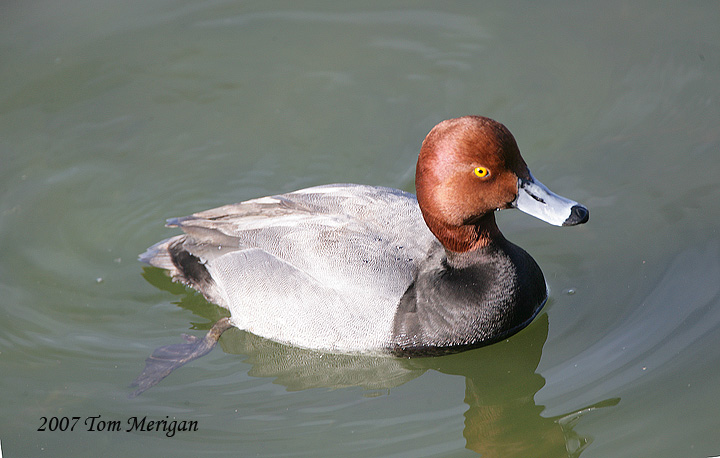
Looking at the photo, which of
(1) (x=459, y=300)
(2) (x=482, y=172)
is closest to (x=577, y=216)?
(2) (x=482, y=172)

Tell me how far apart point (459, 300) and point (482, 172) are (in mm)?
868

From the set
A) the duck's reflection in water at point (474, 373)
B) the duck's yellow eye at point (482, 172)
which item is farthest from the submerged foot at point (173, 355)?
the duck's yellow eye at point (482, 172)

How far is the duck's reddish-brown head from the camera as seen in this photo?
4664 millimetres

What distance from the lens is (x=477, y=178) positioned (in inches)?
187

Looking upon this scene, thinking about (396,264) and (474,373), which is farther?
(474,373)

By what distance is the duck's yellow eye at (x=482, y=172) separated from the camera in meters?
4.71

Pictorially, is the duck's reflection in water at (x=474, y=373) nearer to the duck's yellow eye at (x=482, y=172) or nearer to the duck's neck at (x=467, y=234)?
the duck's neck at (x=467, y=234)

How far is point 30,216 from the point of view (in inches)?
257

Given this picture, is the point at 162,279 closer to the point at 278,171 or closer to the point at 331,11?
the point at 278,171

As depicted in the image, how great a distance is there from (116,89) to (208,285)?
265cm

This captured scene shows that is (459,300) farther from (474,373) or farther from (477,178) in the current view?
(477,178)

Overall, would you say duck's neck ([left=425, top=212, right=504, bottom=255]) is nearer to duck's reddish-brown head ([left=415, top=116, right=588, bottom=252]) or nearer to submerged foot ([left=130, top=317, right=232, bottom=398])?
duck's reddish-brown head ([left=415, top=116, right=588, bottom=252])

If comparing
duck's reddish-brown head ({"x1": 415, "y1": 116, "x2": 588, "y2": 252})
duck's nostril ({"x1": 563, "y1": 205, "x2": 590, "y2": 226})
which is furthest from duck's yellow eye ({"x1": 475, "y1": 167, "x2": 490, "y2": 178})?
duck's nostril ({"x1": 563, "y1": 205, "x2": 590, "y2": 226})

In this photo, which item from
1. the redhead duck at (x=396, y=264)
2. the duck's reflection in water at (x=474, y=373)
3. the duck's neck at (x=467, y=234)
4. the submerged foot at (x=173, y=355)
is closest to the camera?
the redhead duck at (x=396, y=264)
